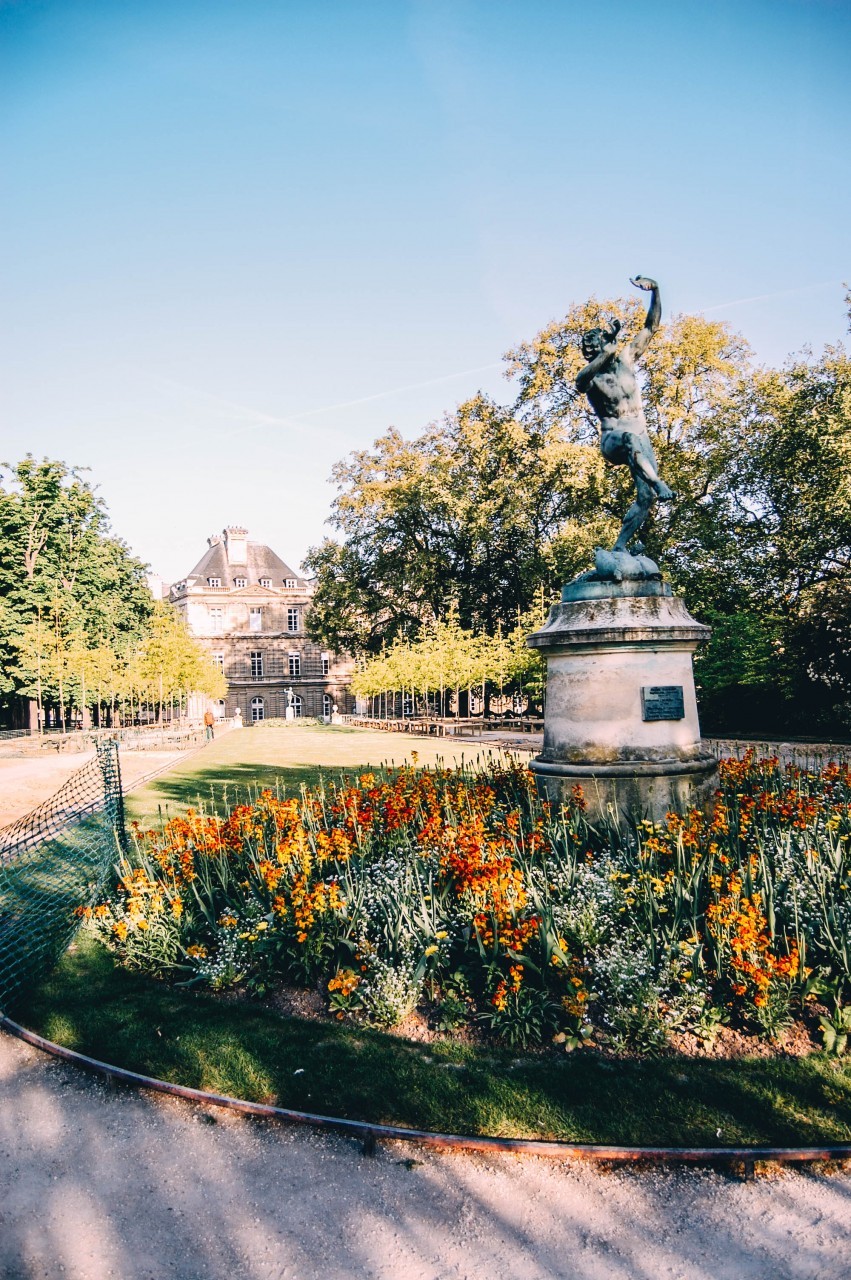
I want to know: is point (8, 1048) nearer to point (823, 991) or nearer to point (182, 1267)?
point (182, 1267)

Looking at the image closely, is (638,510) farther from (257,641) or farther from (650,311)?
(257,641)

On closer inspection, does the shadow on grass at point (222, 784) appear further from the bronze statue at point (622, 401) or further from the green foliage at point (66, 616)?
the green foliage at point (66, 616)

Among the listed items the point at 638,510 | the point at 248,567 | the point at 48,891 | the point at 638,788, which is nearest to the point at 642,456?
the point at 638,510

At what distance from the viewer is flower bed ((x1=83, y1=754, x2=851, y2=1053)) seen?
171 inches

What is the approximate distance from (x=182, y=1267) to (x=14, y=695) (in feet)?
128

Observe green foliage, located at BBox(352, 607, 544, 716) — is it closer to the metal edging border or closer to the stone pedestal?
the stone pedestal

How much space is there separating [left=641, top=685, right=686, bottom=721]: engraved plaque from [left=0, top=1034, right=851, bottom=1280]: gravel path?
450 cm

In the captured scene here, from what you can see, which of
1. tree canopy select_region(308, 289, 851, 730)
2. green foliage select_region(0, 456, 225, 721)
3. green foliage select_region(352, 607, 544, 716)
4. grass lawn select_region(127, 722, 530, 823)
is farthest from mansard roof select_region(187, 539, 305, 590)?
grass lawn select_region(127, 722, 530, 823)

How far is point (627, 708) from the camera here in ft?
24.4

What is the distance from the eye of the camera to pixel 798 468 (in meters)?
25.9

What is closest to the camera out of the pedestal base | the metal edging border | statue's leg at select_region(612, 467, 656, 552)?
the metal edging border

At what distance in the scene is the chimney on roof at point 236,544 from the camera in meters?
72.4

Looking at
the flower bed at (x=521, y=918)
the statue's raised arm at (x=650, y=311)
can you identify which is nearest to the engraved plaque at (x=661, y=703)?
the flower bed at (x=521, y=918)

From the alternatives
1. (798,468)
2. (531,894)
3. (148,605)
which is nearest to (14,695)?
(148,605)
